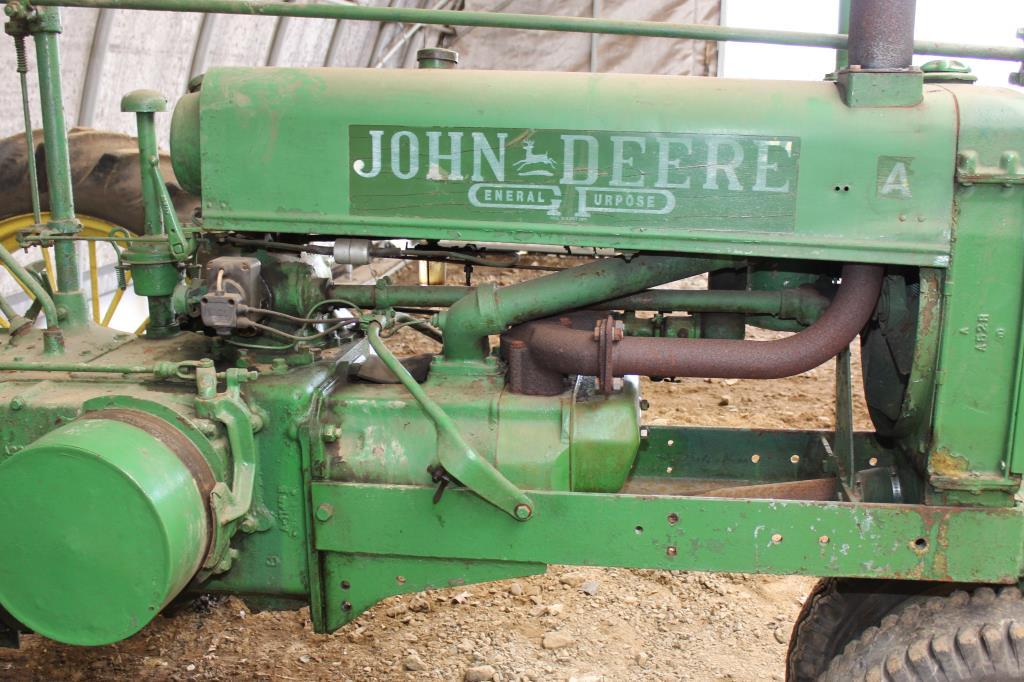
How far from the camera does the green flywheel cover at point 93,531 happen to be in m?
2.03

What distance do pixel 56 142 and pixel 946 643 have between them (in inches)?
92.7

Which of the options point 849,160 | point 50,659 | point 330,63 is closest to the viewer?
point 849,160

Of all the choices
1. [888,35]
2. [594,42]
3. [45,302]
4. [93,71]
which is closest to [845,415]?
[888,35]

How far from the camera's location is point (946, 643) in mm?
2105

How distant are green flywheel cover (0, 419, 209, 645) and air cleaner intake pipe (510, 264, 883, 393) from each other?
869 mm

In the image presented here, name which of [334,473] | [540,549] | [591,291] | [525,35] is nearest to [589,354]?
[591,291]

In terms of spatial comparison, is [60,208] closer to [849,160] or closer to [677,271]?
[677,271]

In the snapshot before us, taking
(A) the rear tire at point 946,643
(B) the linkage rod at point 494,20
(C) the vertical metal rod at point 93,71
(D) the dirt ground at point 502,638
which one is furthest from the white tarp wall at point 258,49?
(A) the rear tire at point 946,643

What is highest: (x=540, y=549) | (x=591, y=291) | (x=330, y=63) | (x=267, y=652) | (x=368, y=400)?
(x=330, y=63)

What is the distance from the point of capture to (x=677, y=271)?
2375 millimetres

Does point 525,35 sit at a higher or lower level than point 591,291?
higher

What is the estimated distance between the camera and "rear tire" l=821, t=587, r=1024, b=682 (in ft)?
6.80

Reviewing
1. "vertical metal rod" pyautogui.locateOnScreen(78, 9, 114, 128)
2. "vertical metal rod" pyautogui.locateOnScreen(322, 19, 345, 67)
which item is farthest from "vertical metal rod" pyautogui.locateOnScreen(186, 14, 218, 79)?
A: "vertical metal rod" pyautogui.locateOnScreen(322, 19, 345, 67)

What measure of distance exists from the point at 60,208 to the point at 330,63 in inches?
238
